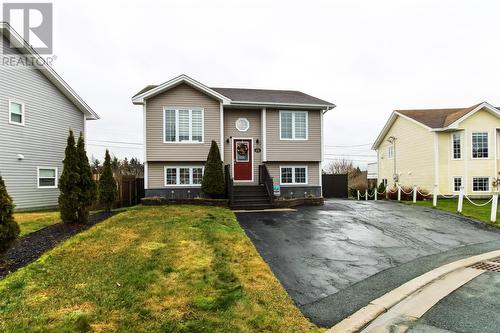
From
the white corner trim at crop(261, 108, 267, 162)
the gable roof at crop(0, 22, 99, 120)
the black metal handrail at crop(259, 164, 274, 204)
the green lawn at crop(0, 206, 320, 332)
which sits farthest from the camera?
the white corner trim at crop(261, 108, 267, 162)

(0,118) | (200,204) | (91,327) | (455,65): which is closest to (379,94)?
(455,65)

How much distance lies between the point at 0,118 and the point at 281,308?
14383mm

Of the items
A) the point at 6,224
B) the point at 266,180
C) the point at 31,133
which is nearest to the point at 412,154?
the point at 266,180

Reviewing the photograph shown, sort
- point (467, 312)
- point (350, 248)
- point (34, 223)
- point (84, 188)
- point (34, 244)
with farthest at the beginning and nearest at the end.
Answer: point (34, 223) → point (84, 188) → point (350, 248) → point (34, 244) → point (467, 312)

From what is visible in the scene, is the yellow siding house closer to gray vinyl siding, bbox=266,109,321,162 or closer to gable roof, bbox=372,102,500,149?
gable roof, bbox=372,102,500,149

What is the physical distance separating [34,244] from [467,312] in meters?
8.27

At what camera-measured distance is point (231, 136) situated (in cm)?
1574

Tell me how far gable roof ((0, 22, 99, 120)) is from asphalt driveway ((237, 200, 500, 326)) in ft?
39.4

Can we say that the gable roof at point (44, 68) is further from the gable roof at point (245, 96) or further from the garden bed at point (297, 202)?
the garden bed at point (297, 202)

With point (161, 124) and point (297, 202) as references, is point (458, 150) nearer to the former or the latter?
point (297, 202)

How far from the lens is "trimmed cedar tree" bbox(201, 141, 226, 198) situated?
13.5 metres

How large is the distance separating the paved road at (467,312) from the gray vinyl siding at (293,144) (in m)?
11.2

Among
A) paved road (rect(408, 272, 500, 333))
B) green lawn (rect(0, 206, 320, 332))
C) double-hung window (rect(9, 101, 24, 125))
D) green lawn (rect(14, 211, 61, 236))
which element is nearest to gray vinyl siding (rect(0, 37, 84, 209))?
double-hung window (rect(9, 101, 24, 125))

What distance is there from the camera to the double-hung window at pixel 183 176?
49.0 ft
